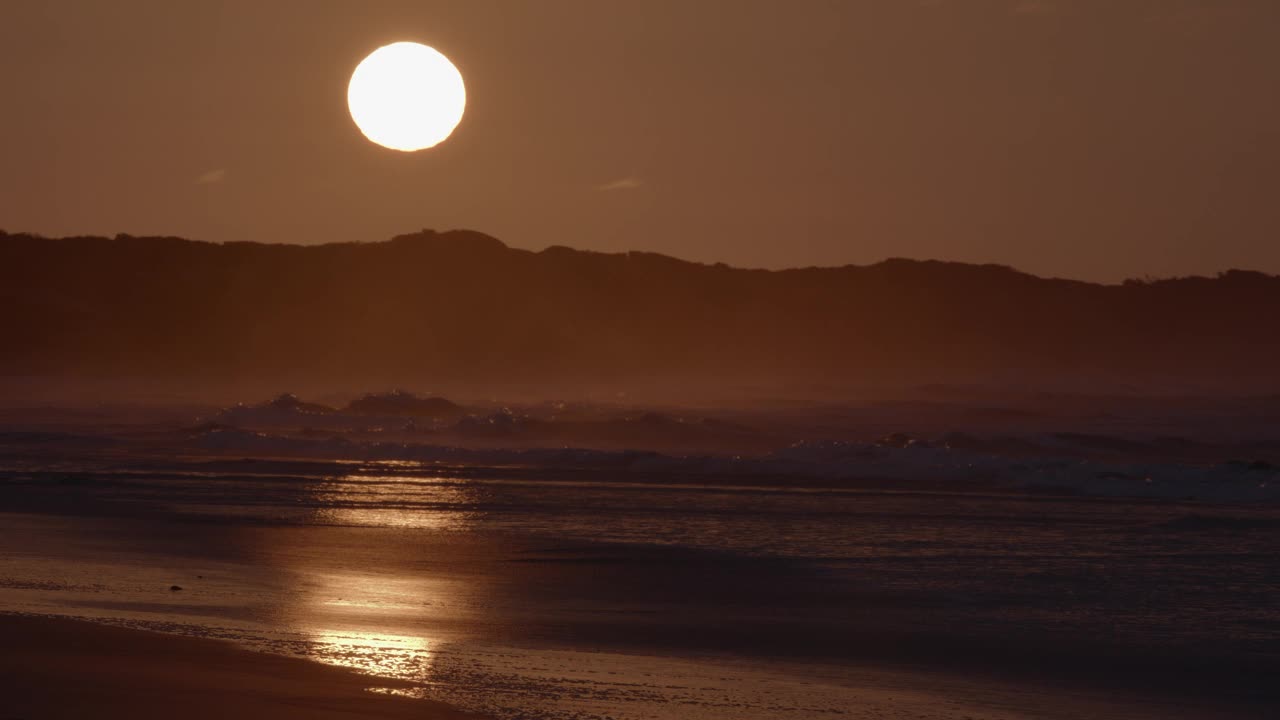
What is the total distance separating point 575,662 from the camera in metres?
8.24

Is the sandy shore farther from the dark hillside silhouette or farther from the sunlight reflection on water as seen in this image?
the dark hillside silhouette

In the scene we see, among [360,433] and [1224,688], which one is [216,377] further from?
[1224,688]

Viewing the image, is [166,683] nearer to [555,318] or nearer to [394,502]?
[394,502]

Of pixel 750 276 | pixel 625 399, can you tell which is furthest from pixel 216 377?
pixel 750 276

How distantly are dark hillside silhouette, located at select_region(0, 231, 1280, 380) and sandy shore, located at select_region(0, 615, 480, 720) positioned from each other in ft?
201

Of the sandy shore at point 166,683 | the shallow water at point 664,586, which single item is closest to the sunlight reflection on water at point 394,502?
the shallow water at point 664,586

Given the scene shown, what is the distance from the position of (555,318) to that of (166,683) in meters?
71.7

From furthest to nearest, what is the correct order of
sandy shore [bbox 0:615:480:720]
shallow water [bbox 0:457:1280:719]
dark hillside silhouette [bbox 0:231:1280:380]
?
dark hillside silhouette [bbox 0:231:1280:380] → shallow water [bbox 0:457:1280:719] → sandy shore [bbox 0:615:480:720]

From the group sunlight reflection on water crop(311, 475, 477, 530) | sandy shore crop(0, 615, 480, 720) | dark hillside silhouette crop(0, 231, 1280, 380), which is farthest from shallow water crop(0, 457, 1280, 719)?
dark hillside silhouette crop(0, 231, 1280, 380)

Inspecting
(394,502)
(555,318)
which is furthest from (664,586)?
(555,318)

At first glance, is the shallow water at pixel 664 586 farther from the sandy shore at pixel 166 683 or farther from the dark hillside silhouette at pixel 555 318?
the dark hillside silhouette at pixel 555 318

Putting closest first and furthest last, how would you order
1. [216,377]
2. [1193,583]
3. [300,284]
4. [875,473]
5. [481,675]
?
[481,675]
[1193,583]
[875,473]
[216,377]
[300,284]

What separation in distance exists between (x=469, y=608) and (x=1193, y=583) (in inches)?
197

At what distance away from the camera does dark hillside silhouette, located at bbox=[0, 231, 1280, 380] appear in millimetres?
71375
